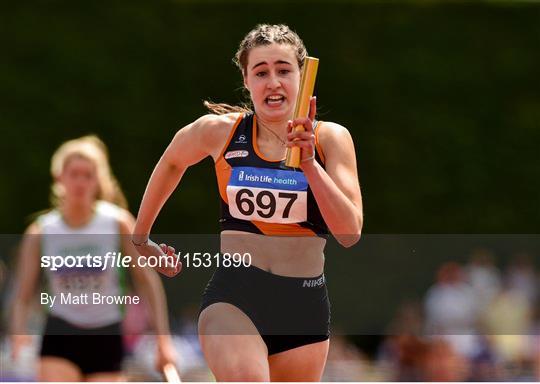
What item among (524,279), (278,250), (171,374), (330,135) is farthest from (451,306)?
(330,135)

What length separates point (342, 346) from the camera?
10859mm

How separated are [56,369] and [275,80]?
250cm

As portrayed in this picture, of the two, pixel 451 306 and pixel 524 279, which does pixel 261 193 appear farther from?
pixel 524 279

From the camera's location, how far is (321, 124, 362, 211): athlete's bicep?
14.3 ft

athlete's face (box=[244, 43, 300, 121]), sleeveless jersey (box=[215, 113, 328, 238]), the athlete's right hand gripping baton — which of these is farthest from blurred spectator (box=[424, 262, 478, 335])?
athlete's face (box=[244, 43, 300, 121])

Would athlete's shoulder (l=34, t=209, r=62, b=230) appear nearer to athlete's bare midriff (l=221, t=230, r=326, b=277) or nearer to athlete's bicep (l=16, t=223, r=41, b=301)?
athlete's bicep (l=16, t=223, r=41, b=301)

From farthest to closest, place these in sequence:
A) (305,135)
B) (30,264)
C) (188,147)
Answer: (30,264)
(188,147)
(305,135)

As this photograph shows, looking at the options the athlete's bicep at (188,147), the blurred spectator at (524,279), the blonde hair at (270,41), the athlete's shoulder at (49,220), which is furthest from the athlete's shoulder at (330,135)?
the blurred spectator at (524,279)

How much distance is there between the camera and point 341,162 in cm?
440

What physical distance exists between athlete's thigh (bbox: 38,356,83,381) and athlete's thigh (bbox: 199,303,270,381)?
195cm

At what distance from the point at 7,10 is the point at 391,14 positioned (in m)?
3.92

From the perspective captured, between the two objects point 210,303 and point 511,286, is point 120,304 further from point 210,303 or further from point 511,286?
point 511,286

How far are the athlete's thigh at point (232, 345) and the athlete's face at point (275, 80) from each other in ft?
2.45

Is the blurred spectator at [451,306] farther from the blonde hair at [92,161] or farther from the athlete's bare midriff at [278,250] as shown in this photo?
the athlete's bare midriff at [278,250]
